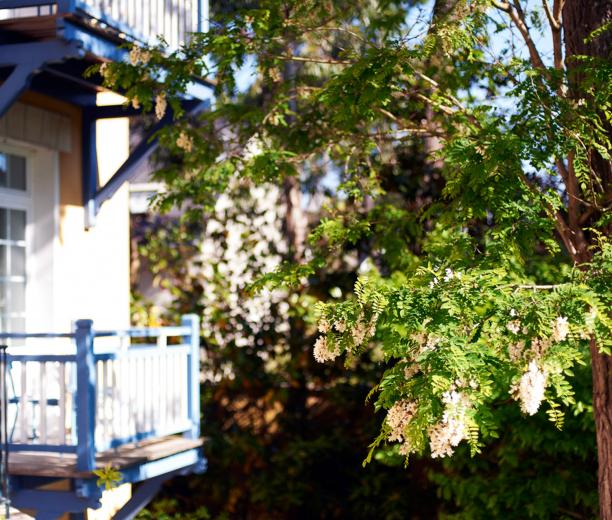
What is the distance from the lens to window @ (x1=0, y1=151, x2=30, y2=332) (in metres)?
7.91

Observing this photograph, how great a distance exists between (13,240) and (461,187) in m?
4.10

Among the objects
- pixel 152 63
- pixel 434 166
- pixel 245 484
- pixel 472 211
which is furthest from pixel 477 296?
pixel 245 484

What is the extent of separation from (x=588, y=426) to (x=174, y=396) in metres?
3.13

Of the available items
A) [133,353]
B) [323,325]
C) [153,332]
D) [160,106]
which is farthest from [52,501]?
[323,325]

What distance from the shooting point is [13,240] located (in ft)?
26.3

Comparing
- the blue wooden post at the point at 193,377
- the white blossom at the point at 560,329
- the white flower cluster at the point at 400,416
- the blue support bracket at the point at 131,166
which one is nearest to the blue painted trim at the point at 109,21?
the blue support bracket at the point at 131,166

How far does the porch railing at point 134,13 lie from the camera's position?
22.2 feet

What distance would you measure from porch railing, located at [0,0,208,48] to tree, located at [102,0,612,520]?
1.44 feet

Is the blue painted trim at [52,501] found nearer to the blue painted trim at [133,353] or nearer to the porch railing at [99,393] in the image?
the porch railing at [99,393]

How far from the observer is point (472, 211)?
16.9ft

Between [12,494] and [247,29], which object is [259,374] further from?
[247,29]

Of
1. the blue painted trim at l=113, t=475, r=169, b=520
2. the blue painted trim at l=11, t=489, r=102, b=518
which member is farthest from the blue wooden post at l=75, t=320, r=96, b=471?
the blue painted trim at l=113, t=475, r=169, b=520

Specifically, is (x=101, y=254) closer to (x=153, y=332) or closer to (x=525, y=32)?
(x=153, y=332)

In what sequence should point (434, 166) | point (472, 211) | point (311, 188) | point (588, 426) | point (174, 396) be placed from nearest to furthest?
point (472, 211) → point (588, 426) → point (174, 396) → point (434, 166) → point (311, 188)
